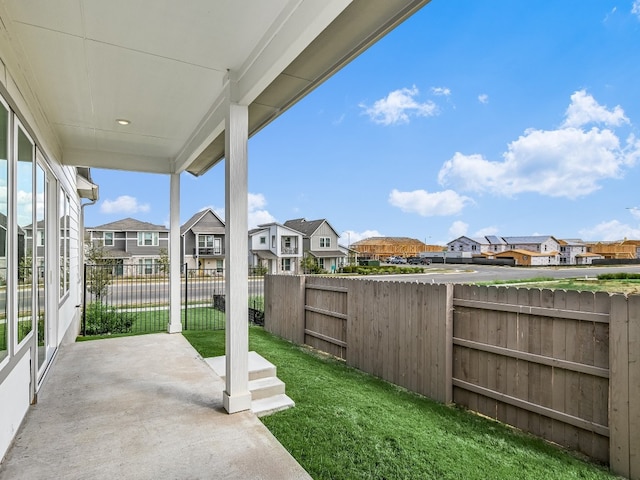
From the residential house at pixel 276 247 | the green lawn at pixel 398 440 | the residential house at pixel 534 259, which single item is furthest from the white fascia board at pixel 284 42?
the residential house at pixel 534 259

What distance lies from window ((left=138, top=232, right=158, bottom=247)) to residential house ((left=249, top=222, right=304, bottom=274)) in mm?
7130

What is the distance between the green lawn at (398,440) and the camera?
2.29 m

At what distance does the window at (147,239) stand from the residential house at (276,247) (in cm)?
713

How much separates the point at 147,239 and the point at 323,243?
13.8 metres

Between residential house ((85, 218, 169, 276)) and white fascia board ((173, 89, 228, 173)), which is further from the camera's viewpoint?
residential house ((85, 218, 169, 276))

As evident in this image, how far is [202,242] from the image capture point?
89.4 ft

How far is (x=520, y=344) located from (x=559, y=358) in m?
0.30

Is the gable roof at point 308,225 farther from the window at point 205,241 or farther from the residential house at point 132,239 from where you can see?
the residential house at point 132,239

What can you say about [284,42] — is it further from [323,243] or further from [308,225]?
[308,225]

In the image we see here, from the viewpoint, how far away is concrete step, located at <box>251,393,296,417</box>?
10.1 feet

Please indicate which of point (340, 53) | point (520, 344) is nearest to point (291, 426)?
point (520, 344)

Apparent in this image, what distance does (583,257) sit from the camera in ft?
121

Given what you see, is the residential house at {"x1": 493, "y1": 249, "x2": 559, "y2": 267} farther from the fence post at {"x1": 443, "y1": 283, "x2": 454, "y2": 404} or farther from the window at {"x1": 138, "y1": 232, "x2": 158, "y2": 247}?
the fence post at {"x1": 443, "y1": 283, "x2": 454, "y2": 404}

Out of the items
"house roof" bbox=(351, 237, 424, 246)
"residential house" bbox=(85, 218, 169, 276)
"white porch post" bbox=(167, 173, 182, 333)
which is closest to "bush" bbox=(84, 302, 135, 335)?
"white porch post" bbox=(167, 173, 182, 333)
